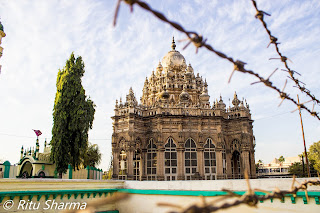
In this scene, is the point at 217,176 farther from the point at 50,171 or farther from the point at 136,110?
the point at 50,171

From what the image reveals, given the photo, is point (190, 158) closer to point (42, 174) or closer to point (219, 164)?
point (219, 164)

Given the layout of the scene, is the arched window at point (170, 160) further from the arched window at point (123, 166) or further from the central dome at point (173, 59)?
the central dome at point (173, 59)

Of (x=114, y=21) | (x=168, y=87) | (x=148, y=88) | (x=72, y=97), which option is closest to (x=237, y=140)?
(x=168, y=87)

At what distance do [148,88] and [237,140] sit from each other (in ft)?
46.3

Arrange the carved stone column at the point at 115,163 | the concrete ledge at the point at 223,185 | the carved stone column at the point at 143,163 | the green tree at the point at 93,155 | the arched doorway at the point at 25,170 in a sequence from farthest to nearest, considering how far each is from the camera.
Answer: the green tree at the point at 93,155 → the carved stone column at the point at 143,163 → the carved stone column at the point at 115,163 → the arched doorway at the point at 25,170 → the concrete ledge at the point at 223,185

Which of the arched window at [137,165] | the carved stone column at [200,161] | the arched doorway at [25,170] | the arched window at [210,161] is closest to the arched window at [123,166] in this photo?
the arched window at [137,165]

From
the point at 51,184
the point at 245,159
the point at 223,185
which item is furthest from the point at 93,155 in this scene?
the point at 223,185

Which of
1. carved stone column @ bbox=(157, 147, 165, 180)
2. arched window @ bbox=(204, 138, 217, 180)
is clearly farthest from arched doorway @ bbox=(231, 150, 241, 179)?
carved stone column @ bbox=(157, 147, 165, 180)

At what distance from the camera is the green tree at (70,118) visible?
2403 centimetres

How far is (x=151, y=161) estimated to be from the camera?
28.9m

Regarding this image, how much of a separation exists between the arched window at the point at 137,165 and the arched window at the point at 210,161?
22.6 ft

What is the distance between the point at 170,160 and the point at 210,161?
4220 millimetres

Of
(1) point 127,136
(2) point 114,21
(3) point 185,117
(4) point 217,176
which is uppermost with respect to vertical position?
(3) point 185,117

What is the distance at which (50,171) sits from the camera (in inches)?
1000
